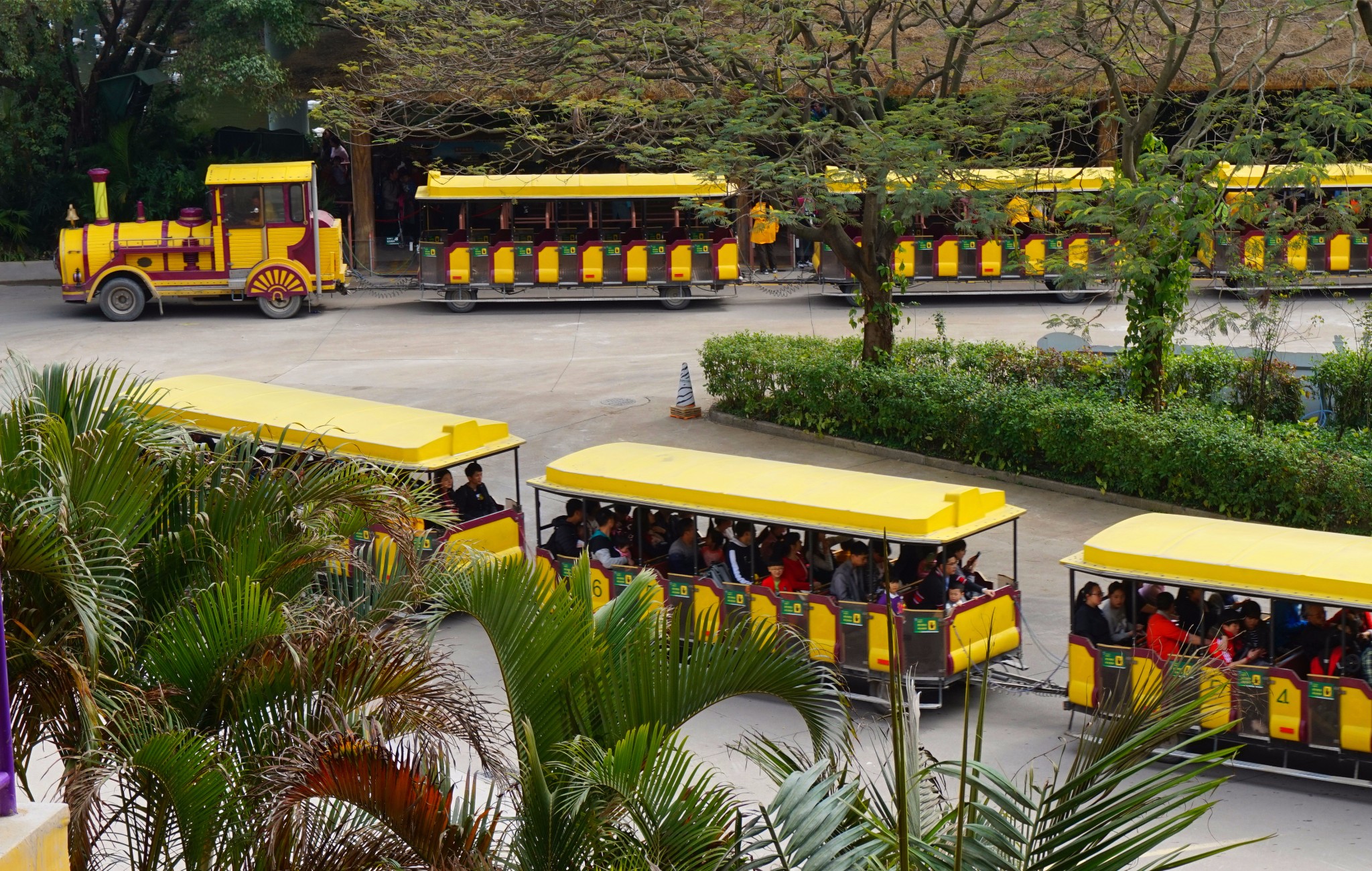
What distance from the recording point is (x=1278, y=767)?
1030cm

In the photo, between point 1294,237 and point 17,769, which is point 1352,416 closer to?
point 1294,237

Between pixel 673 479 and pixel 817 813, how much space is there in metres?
8.33

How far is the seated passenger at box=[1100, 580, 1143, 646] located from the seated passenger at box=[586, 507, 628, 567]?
410cm

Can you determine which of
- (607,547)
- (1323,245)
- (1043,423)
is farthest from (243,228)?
(1323,245)

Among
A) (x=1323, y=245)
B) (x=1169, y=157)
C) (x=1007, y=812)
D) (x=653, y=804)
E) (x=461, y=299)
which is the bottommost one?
(x=653, y=804)

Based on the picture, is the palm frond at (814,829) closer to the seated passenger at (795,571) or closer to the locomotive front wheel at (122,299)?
the seated passenger at (795,571)

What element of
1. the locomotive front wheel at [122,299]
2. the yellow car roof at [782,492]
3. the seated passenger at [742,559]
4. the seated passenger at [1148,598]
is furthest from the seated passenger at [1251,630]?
the locomotive front wheel at [122,299]

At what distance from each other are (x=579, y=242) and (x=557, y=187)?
153 centimetres

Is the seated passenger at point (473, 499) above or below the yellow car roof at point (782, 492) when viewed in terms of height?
below

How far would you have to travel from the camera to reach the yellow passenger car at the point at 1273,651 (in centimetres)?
996

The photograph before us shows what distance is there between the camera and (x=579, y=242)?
29141 millimetres

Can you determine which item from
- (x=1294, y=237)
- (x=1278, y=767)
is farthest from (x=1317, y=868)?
(x=1294, y=237)

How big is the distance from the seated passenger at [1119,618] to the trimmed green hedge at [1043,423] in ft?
Answer: 16.5

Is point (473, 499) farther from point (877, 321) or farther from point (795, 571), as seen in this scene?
point (877, 321)
